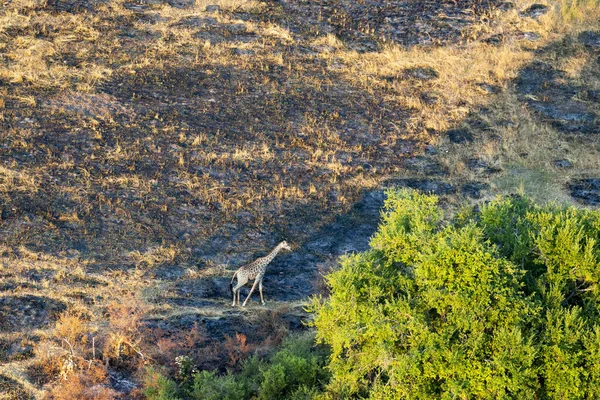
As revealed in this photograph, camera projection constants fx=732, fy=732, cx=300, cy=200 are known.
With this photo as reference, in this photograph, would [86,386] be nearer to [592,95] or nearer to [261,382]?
[261,382]

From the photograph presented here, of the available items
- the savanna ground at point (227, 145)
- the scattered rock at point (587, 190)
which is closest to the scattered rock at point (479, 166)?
the savanna ground at point (227, 145)

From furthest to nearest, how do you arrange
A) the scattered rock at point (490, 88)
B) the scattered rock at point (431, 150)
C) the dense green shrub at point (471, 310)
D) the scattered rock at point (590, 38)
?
1. the scattered rock at point (590, 38)
2. the scattered rock at point (490, 88)
3. the scattered rock at point (431, 150)
4. the dense green shrub at point (471, 310)

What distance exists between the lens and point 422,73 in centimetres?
3431

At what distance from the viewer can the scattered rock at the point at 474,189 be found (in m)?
27.1

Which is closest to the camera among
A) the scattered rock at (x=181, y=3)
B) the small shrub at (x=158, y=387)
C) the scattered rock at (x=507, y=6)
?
the small shrub at (x=158, y=387)

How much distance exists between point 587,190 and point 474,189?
13.6 ft

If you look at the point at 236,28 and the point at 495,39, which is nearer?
the point at 495,39

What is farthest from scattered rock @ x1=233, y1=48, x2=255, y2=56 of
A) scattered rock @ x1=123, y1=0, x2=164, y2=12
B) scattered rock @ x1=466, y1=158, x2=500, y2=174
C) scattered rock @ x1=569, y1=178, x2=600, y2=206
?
scattered rock @ x1=569, y1=178, x2=600, y2=206

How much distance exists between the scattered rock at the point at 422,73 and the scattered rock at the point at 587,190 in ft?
29.8

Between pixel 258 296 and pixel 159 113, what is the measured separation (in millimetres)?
11177

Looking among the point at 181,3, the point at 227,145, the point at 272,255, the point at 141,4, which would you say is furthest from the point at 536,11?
the point at 272,255

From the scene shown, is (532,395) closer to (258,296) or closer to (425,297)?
(425,297)

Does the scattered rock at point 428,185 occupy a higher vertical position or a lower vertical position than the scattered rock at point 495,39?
lower

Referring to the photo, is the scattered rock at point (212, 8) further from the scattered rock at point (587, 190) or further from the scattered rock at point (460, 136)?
the scattered rock at point (587, 190)
